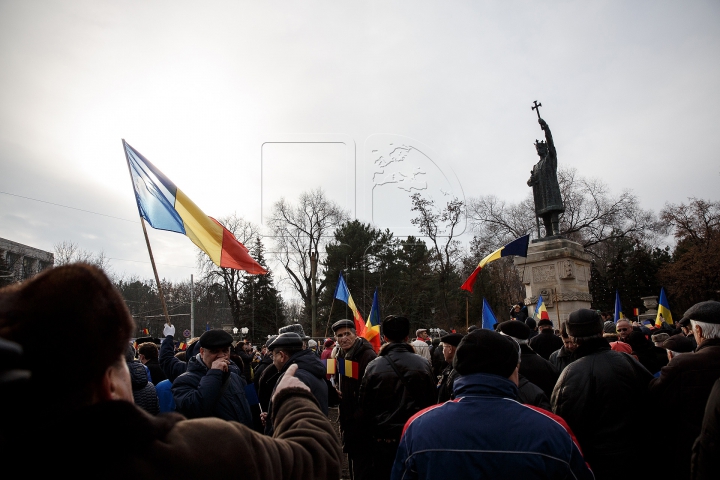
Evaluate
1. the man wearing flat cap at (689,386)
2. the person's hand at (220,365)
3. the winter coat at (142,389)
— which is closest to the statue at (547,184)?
the man wearing flat cap at (689,386)

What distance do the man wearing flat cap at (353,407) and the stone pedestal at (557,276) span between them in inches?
330

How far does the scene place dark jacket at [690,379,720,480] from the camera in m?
2.40

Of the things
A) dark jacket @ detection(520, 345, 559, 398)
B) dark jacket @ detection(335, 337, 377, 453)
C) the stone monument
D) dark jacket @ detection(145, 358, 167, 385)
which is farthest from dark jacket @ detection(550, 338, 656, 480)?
the stone monument

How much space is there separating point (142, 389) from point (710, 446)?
389 cm

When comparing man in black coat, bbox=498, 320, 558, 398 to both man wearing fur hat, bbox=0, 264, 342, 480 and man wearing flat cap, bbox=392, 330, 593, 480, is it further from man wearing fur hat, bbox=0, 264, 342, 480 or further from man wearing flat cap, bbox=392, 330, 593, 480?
man wearing fur hat, bbox=0, 264, 342, 480

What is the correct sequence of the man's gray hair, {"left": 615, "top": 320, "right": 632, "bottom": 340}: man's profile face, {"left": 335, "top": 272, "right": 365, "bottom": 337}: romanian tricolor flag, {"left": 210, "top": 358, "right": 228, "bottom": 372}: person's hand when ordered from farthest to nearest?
{"left": 335, "top": 272, "right": 365, "bottom": 337}: romanian tricolor flag
{"left": 615, "top": 320, "right": 632, "bottom": 340}: man's profile face
{"left": 210, "top": 358, "right": 228, "bottom": 372}: person's hand
the man's gray hair

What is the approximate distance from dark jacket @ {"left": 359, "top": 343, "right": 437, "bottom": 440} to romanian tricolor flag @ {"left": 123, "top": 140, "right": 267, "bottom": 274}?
85.9 inches

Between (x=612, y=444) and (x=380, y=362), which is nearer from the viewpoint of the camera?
(x=612, y=444)

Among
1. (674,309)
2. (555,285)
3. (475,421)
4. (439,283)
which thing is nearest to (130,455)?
(475,421)

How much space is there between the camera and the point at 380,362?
4539mm

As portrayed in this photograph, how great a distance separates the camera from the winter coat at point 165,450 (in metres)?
1.02

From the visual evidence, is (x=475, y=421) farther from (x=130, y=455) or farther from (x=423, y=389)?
(x=423, y=389)

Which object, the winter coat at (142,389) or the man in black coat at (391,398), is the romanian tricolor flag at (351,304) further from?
the winter coat at (142,389)

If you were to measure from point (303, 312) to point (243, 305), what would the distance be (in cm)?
533
